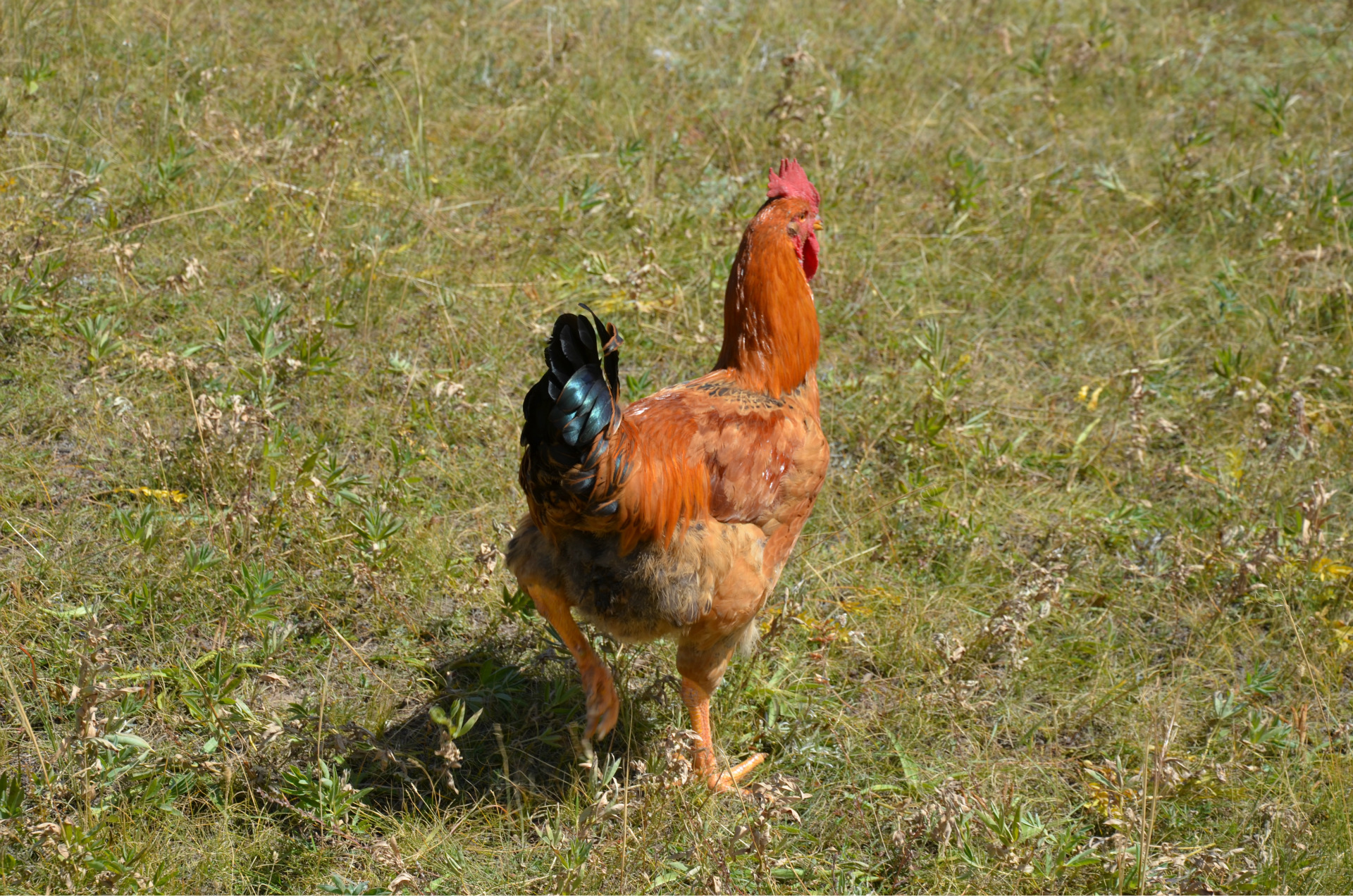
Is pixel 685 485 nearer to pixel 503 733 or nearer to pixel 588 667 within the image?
pixel 588 667

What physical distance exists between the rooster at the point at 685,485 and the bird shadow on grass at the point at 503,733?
12.2 inches

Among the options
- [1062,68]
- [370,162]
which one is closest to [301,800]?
[370,162]

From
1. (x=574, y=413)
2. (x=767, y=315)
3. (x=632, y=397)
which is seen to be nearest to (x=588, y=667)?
(x=574, y=413)

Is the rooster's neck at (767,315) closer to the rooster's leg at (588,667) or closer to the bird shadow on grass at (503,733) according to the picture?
the rooster's leg at (588,667)

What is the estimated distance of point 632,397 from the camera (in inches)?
195

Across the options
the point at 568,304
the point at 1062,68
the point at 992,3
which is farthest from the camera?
the point at 992,3

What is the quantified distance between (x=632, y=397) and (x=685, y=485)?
166 cm

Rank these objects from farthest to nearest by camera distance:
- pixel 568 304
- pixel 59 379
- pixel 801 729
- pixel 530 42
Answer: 1. pixel 530 42
2. pixel 568 304
3. pixel 59 379
4. pixel 801 729

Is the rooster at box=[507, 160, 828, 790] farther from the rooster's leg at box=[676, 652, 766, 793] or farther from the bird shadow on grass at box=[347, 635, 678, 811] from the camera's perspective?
the bird shadow on grass at box=[347, 635, 678, 811]

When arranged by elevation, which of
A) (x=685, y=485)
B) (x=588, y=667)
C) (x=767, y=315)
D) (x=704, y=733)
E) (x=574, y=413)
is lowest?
(x=704, y=733)

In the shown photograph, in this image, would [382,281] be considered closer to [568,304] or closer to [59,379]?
[568,304]

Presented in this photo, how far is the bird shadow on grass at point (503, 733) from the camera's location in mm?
3539

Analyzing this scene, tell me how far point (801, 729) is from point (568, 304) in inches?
107

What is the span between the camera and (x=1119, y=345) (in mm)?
5930
